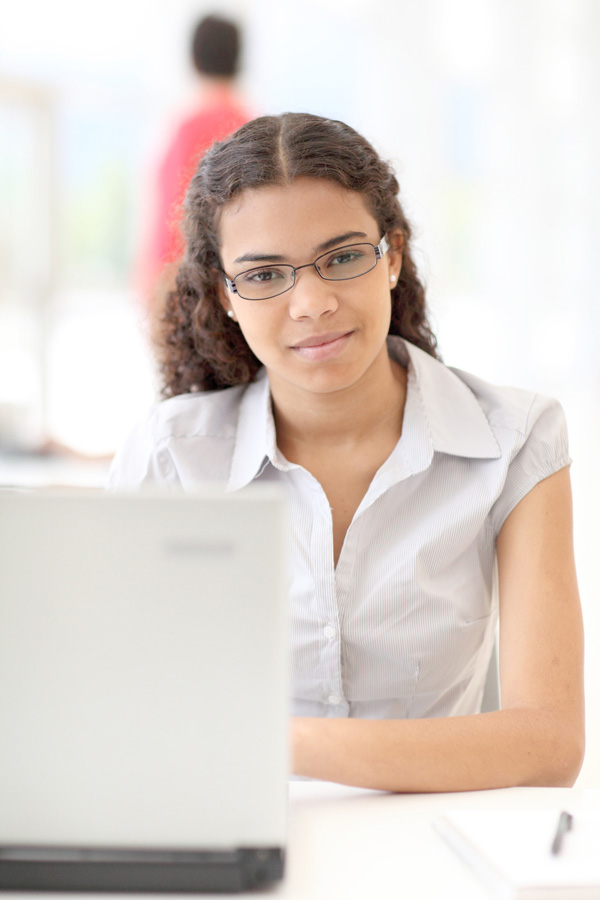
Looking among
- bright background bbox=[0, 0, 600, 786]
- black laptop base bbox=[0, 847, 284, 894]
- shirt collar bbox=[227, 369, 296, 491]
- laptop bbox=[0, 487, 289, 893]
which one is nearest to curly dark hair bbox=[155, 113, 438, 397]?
shirt collar bbox=[227, 369, 296, 491]

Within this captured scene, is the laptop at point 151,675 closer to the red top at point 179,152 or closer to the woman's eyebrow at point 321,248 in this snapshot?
the woman's eyebrow at point 321,248

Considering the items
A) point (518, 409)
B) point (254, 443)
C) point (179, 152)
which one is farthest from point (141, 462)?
point (179, 152)

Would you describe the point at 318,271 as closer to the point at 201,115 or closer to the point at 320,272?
the point at 320,272

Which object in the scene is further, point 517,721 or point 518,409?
point 518,409

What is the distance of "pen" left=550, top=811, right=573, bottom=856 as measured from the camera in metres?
0.73

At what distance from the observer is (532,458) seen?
1332 mm

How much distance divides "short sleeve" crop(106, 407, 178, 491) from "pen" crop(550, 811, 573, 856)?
84 cm

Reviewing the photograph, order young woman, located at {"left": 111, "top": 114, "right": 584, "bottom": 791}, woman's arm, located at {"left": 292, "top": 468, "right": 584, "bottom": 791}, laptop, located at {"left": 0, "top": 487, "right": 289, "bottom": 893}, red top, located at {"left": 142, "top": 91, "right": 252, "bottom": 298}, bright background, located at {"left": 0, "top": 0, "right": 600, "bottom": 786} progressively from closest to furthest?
1. laptop, located at {"left": 0, "top": 487, "right": 289, "bottom": 893}
2. woman's arm, located at {"left": 292, "top": 468, "right": 584, "bottom": 791}
3. young woman, located at {"left": 111, "top": 114, "right": 584, "bottom": 791}
4. red top, located at {"left": 142, "top": 91, "right": 252, "bottom": 298}
5. bright background, located at {"left": 0, "top": 0, "right": 600, "bottom": 786}

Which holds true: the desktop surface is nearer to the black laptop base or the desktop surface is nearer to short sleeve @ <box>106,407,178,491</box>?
the black laptop base

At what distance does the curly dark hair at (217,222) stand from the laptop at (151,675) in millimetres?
802

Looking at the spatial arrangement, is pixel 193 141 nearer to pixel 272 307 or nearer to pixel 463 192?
pixel 272 307

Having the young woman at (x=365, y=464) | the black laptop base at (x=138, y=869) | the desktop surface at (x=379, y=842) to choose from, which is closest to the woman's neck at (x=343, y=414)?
the young woman at (x=365, y=464)

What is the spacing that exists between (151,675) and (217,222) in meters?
0.92

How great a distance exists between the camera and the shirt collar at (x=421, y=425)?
135 centimetres
